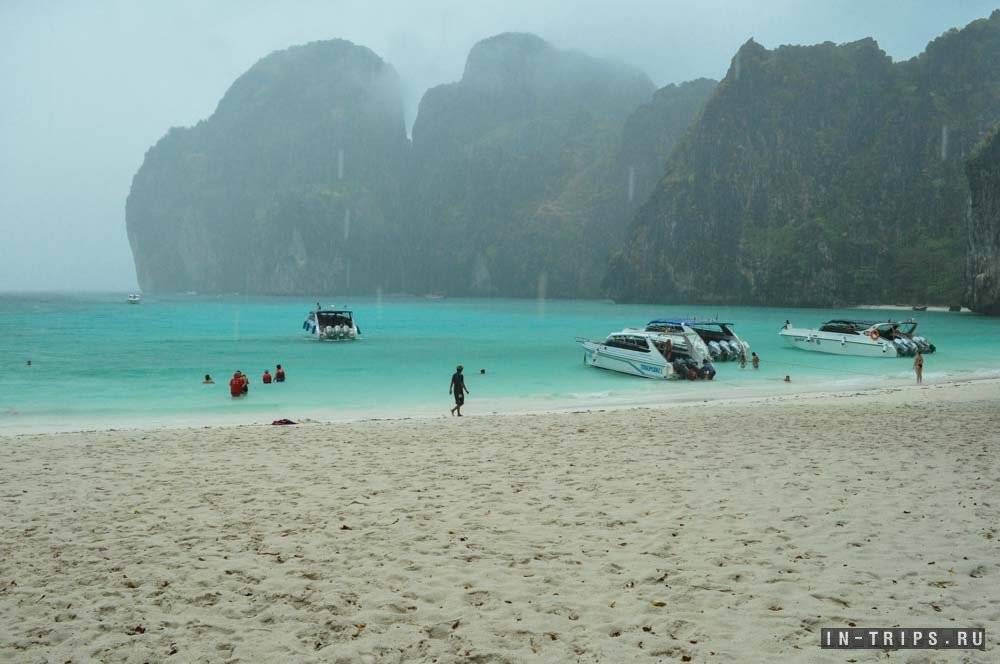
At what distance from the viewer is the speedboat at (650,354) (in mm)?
35250

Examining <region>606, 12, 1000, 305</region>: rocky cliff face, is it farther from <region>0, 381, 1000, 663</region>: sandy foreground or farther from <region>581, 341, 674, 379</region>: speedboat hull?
<region>0, 381, 1000, 663</region>: sandy foreground

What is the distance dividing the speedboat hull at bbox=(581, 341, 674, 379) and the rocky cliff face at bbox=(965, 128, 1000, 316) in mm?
103632

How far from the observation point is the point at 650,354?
117 feet

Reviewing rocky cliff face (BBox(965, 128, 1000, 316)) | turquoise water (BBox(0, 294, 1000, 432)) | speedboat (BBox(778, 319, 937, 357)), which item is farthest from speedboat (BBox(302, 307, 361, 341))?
rocky cliff face (BBox(965, 128, 1000, 316))

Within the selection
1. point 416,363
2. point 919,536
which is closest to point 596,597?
point 919,536

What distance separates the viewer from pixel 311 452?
46.2ft

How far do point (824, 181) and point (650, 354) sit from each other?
16068cm

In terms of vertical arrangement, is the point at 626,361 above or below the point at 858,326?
below

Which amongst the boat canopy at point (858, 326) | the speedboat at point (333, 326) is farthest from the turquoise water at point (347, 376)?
the boat canopy at point (858, 326)

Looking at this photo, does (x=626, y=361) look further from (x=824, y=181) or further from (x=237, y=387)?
(x=824, y=181)

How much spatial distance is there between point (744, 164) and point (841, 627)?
630 ft

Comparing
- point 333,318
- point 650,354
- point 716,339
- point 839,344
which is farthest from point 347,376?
point 839,344

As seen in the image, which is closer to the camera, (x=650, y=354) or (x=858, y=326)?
(x=650, y=354)

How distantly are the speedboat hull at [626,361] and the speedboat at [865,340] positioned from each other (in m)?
19.6
